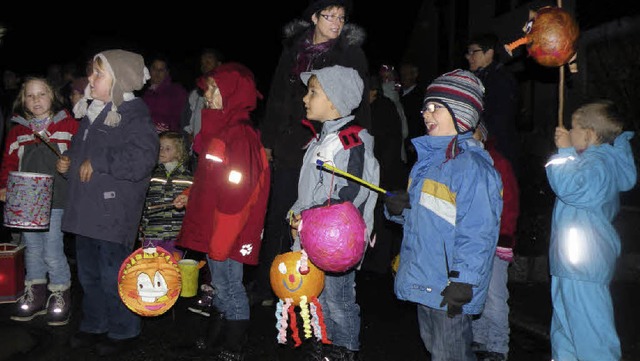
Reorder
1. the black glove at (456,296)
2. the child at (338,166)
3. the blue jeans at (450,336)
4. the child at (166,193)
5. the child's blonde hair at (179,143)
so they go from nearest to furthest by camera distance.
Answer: the black glove at (456,296), the blue jeans at (450,336), the child at (338,166), the child at (166,193), the child's blonde hair at (179,143)

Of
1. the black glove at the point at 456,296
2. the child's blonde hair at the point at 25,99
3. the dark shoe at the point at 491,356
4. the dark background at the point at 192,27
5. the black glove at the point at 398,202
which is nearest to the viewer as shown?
the black glove at the point at 456,296

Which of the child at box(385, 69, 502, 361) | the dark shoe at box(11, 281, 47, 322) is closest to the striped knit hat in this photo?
the child at box(385, 69, 502, 361)

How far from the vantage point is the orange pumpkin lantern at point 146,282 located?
4648 mm

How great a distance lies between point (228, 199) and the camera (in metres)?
4.43

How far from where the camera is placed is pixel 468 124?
375 centimetres

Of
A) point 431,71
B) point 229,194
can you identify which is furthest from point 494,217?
point 431,71

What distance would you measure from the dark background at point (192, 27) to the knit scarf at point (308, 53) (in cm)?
2091

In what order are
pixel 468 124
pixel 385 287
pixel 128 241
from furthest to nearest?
pixel 385 287
pixel 128 241
pixel 468 124

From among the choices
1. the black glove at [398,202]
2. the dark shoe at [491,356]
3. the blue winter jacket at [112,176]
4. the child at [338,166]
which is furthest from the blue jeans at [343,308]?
the blue winter jacket at [112,176]

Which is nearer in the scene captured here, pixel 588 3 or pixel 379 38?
pixel 588 3

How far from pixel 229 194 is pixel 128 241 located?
101cm

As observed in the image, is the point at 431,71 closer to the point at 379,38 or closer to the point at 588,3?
the point at 379,38

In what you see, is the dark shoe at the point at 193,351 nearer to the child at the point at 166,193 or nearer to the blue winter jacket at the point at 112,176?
the blue winter jacket at the point at 112,176

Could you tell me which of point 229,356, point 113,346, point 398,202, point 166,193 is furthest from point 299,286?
point 166,193
